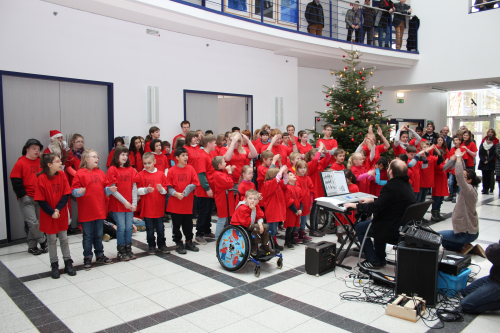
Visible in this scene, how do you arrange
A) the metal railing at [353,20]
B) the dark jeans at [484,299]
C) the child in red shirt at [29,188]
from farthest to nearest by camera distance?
1. the metal railing at [353,20]
2. the child in red shirt at [29,188]
3. the dark jeans at [484,299]

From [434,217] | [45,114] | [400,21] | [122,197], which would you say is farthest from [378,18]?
[122,197]

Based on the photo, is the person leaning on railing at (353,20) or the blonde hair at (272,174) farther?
the person leaning on railing at (353,20)

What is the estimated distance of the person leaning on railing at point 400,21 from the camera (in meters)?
13.5

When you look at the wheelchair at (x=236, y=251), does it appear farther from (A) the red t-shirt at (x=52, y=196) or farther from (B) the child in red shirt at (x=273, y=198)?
(A) the red t-shirt at (x=52, y=196)

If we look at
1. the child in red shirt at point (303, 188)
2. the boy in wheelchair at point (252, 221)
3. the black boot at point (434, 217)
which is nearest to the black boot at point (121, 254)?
the boy in wheelchair at point (252, 221)

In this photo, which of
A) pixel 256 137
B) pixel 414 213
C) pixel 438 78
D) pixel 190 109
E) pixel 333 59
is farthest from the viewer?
pixel 438 78

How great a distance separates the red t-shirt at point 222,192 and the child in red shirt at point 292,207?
896mm

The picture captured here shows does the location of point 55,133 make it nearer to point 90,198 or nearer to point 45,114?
point 45,114

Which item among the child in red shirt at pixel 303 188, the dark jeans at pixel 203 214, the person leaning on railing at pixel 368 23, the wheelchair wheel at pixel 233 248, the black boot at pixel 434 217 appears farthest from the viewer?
the person leaning on railing at pixel 368 23

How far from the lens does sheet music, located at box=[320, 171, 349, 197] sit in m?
5.61

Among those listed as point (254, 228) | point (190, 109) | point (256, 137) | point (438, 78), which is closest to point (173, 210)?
point (254, 228)

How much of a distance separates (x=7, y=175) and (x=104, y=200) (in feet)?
8.62

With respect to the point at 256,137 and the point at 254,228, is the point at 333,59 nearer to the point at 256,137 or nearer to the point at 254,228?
the point at 256,137

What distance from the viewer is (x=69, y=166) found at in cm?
674
